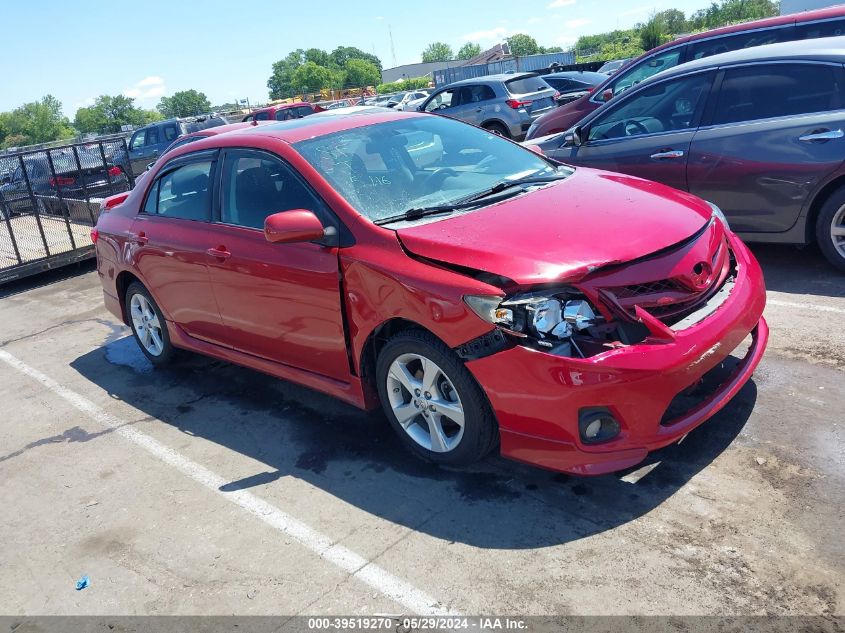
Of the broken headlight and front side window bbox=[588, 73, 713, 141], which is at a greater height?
front side window bbox=[588, 73, 713, 141]

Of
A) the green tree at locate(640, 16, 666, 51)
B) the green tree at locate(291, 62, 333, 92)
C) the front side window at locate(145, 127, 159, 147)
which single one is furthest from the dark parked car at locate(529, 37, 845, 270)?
the green tree at locate(291, 62, 333, 92)

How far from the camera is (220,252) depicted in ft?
15.1

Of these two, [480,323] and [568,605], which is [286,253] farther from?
[568,605]

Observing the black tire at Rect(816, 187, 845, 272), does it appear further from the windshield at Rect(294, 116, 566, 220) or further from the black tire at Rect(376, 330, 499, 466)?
the black tire at Rect(376, 330, 499, 466)

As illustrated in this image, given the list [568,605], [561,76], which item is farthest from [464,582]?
[561,76]

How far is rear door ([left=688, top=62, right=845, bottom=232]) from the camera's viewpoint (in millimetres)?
5305

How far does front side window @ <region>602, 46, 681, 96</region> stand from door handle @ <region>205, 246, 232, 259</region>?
579cm

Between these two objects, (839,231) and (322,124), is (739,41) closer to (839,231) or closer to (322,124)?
(839,231)

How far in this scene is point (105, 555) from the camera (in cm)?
351

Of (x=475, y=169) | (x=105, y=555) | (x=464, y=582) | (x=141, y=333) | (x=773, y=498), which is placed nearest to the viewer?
(x=464, y=582)

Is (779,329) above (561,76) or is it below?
below

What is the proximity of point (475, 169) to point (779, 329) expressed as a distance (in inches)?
91.6

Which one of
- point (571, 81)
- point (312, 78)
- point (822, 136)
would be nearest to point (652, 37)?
point (571, 81)

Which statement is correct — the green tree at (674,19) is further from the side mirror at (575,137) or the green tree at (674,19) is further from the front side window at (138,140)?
the side mirror at (575,137)
